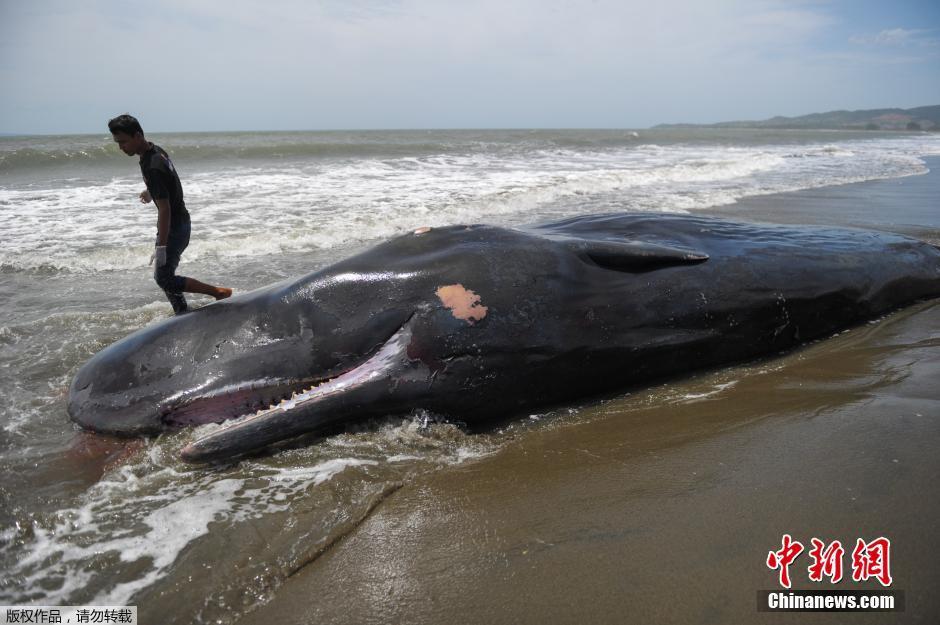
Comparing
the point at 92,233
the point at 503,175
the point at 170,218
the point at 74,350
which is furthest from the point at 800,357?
the point at 503,175

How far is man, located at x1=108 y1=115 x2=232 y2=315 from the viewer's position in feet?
15.9

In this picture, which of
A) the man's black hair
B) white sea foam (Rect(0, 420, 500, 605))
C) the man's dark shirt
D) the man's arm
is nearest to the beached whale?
white sea foam (Rect(0, 420, 500, 605))

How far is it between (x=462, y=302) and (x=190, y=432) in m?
1.78

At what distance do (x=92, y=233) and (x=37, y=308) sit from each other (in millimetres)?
4182

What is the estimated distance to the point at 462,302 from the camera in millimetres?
3768

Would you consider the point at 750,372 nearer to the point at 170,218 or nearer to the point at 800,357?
the point at 800,357

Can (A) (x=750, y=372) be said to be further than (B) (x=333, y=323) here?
Yes

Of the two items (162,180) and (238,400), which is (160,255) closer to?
(162,180)

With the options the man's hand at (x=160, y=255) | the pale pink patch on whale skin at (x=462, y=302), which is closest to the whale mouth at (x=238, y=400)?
the pale pink patch on whale skin at (x=462, y=302)

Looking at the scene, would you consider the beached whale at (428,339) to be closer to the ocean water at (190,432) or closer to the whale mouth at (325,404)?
the whale mouth at (325,404)

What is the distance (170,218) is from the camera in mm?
4965

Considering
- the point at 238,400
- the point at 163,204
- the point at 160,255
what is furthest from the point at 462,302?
the point at 163,204

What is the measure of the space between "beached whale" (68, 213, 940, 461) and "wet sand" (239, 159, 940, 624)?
0.34 metres

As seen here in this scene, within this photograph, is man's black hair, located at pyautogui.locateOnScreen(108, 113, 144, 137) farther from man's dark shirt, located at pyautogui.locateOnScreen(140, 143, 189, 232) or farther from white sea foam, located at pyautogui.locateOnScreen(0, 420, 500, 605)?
white sea foam, located at pyautogui.locateOnScreen(0, 420, 500, 605)
